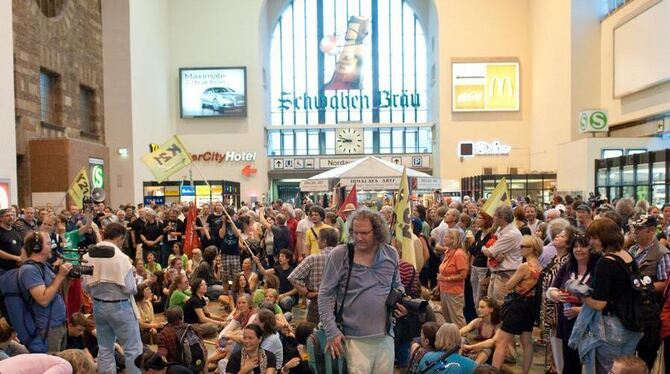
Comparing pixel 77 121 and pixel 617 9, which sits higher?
pixel 617 9

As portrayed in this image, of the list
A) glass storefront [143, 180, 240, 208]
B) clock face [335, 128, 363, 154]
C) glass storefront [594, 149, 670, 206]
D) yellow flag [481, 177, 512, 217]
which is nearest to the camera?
yellow flag [481, 177, 512, 217]

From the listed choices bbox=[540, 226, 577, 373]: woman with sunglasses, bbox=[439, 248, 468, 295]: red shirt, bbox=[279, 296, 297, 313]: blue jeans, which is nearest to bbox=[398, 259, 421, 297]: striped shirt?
bbox=[540, 226, 577, 373]: woman with sunglasses

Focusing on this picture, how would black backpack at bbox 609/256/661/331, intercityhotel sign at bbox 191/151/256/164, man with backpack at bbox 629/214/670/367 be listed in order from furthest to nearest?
intercityhotel sign at bbox 191/151/256/164 → man with backpack at bbox 629/214/670/367 → black backpack at bbox 609/256/661/331

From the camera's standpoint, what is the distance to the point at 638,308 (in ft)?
13.8

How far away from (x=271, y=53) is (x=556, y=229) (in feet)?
130

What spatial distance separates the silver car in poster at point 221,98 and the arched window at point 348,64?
7.74 metres

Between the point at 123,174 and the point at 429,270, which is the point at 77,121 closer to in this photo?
the point at 123,174

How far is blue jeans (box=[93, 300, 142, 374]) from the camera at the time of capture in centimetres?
550

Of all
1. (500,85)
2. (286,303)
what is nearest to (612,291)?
(286,303)

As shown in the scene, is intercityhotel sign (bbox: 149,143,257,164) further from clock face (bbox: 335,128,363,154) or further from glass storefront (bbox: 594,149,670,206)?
glass storefront (bbox: 594,149,670,206)

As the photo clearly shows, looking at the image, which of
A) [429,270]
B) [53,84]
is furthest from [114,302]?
[53,84]

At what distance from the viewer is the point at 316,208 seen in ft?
30.1

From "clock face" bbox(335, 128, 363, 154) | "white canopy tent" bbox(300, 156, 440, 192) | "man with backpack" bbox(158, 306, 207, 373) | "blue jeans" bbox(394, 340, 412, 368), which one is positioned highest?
"clock face" bbox(335, 128, 363, 154)

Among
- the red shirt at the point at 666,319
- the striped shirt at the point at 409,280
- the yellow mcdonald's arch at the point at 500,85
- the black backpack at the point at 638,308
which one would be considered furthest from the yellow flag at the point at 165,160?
the yellow mcdonald's arch at the point at 500,85
